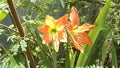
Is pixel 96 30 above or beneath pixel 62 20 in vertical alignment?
beneath

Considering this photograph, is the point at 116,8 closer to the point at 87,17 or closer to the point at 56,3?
the point at 87,17

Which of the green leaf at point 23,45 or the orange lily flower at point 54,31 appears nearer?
the orange lily flower at point 54,31

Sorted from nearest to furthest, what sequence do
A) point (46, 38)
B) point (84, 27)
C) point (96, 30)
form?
point (46, 38) → point (84, 27) → point (96, 30)

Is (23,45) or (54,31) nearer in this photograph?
(54,31)

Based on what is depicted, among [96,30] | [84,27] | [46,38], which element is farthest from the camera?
[96,30]

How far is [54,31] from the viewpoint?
3.63ft

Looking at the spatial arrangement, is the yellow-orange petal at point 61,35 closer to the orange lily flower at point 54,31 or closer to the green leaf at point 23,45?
the orange lily flower at point 54,31

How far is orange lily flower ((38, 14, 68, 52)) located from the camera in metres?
1.08

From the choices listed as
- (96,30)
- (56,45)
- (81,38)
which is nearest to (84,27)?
(81,38)

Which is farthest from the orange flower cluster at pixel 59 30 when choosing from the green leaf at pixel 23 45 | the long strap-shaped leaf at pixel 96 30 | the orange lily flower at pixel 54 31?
the long strap-shaped leaf at pixel 96 30

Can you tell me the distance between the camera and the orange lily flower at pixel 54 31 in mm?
1076

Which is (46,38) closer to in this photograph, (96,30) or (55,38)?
(55,38)

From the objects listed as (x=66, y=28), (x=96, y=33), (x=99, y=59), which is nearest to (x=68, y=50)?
(x=96, y=33)

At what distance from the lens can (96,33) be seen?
158 cm
